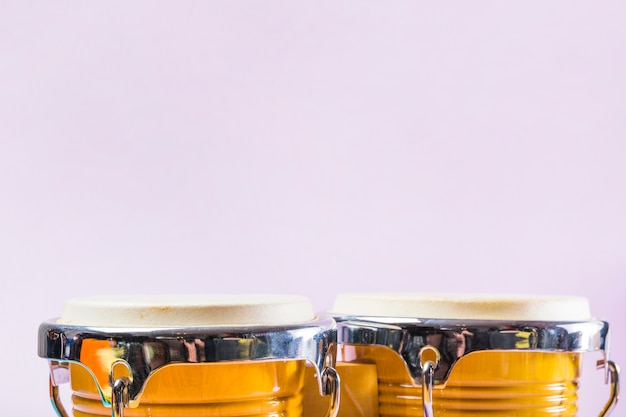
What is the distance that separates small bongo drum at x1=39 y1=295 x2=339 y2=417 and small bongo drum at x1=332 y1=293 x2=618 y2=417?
15 centimetres

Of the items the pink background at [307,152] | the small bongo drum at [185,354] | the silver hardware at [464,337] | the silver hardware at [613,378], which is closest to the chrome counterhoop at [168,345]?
the small bongo drum at [185,354]

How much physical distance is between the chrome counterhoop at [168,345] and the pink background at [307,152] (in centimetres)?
79

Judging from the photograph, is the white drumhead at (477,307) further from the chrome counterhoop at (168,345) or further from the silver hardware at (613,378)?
the chrome counterhoop at (168,345)

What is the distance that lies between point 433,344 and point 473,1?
3.55 feet

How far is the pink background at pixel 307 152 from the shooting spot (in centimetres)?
170

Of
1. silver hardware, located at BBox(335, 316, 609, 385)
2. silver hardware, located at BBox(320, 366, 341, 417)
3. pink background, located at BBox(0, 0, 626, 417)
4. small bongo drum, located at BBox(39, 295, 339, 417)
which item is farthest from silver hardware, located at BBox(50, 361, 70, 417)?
pink background, located at BBox(0, 0, 626, 417)

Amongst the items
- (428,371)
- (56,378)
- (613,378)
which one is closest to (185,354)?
(56,378)

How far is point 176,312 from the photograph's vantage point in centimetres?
90

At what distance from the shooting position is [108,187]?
173 cm

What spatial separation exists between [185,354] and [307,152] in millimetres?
1006

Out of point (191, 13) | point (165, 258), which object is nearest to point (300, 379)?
point (165, 258)

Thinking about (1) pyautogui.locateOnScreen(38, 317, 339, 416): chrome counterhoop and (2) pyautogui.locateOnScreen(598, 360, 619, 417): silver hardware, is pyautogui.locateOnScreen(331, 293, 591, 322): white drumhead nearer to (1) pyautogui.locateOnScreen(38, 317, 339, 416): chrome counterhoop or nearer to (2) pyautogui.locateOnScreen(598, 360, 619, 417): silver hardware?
(2) pyautogui.locateOnScreen(598, 360, 619, 417): silver hardware

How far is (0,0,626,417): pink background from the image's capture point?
66.9 inches

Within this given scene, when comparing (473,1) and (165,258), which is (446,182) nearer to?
(473,1)
